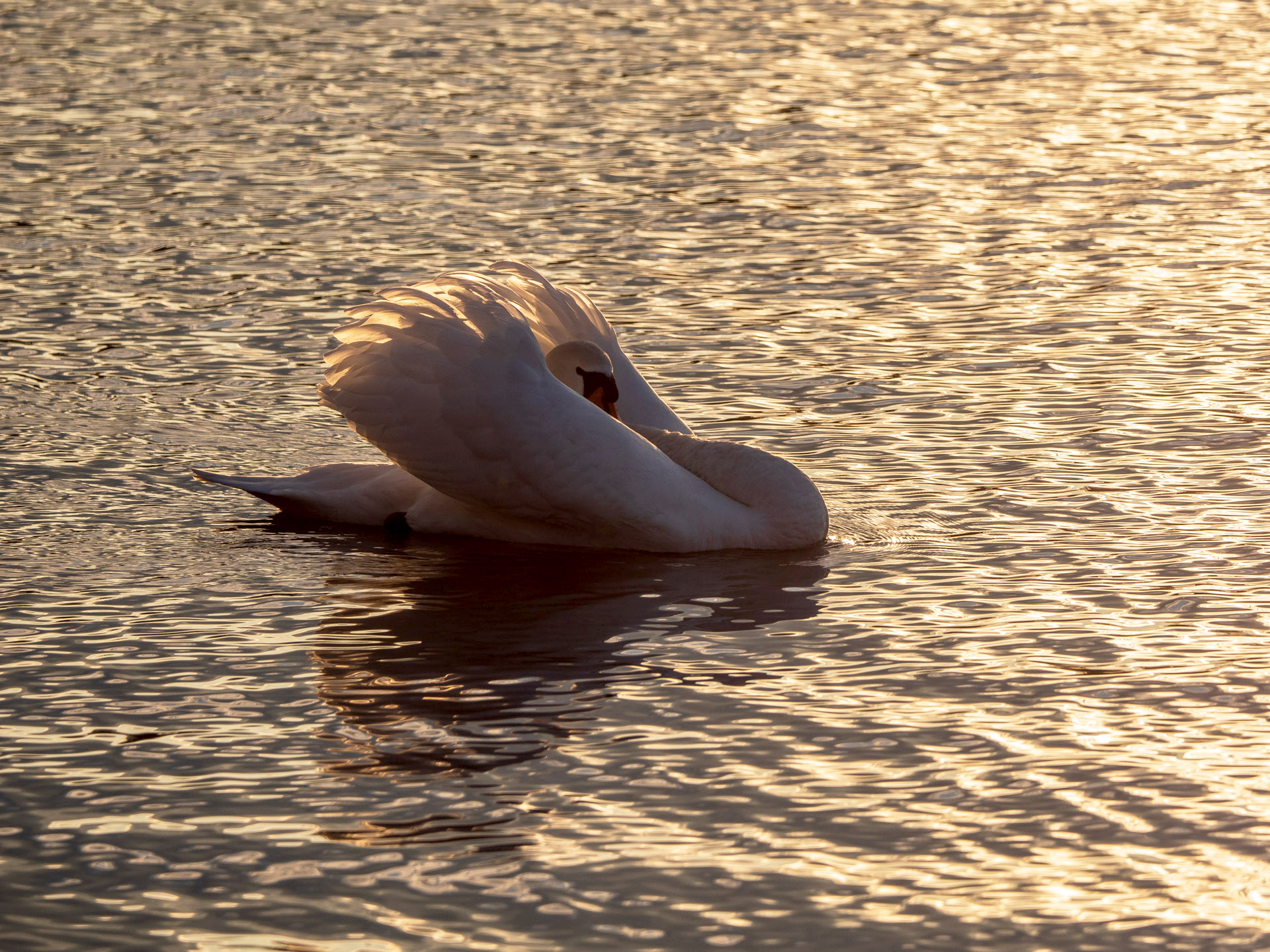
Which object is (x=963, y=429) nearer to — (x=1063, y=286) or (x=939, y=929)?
(x=1063, y=286)

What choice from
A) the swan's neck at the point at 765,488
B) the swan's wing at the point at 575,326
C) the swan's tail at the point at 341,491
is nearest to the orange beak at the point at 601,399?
the swan's wing at the point at 575,326

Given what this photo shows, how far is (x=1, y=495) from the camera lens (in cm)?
1030

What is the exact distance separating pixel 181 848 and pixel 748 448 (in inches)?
166

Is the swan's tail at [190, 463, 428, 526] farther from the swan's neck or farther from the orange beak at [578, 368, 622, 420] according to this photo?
the swan's neck

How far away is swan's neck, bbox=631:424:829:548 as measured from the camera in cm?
973

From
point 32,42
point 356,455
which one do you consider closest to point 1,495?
point 356,455

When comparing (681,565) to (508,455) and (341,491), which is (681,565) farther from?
(341,491)

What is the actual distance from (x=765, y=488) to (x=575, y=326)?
4.78ft

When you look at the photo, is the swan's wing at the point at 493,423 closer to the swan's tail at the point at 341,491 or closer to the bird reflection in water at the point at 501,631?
the bird reflection in water at the point at 501,631

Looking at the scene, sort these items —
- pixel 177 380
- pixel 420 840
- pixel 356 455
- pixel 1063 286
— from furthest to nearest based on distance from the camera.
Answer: pixel 1063 286 → pixel 177 380 → pixel 356 455 → pixel 420 840

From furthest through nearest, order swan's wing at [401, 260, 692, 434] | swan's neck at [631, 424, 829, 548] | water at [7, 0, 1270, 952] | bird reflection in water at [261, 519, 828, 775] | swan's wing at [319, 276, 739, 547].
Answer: swan's wing at [401, 260, 692, 434] < swan's neck at [631, 424, 829, 548] < swan's wing at [319, 276, 739, 547] < bird reflection in water at [261, 519, 828, 775] < water at [7, 0, 1270, 952]

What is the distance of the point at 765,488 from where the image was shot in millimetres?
9820

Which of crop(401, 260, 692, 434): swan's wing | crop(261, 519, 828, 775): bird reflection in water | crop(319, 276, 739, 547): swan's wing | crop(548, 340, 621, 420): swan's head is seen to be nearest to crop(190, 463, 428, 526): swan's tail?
A: crop(261, 519, 828, 775): bird reflection in water

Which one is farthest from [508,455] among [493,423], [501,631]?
[501,631]
